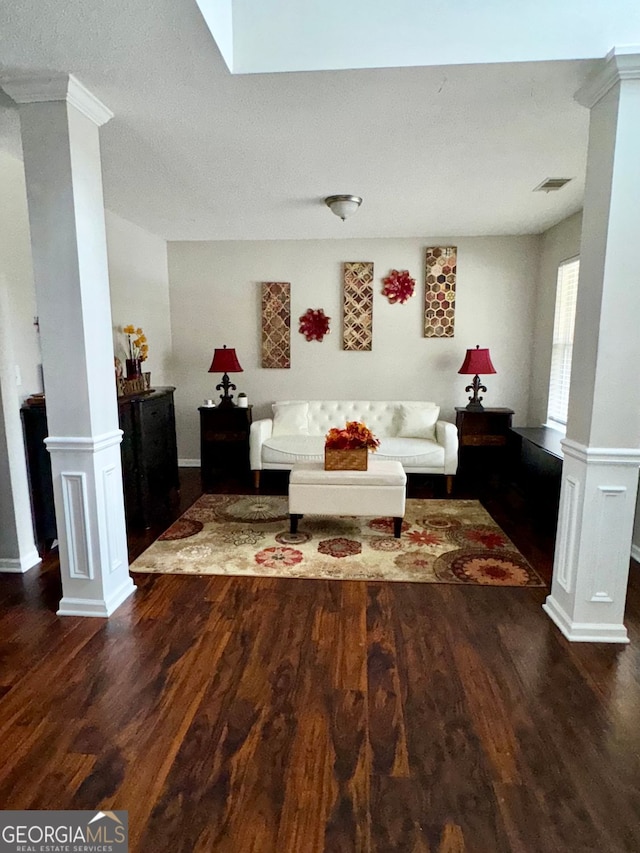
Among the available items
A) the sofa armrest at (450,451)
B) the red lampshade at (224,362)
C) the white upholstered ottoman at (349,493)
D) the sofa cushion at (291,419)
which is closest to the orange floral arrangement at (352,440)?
the white upholstered ottoman at (349,493)

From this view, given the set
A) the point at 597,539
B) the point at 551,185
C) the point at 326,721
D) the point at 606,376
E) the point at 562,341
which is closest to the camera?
the point at 326,721

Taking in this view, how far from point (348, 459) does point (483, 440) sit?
2030 mm

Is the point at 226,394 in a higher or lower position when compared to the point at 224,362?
lower

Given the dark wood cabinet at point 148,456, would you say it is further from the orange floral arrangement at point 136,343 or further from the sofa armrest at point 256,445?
the sofa armrest at point 256,445

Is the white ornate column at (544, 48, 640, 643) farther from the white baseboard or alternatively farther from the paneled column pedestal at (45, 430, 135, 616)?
the white baseboard

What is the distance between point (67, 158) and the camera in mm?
2143

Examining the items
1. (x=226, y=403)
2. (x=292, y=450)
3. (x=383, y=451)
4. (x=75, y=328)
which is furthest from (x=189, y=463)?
(x=75, y=328)

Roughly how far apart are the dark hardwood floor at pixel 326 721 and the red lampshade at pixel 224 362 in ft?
8.84

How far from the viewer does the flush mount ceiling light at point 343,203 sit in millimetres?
3551

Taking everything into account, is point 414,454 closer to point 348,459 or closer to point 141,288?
point 348,459

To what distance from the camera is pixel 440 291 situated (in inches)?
198

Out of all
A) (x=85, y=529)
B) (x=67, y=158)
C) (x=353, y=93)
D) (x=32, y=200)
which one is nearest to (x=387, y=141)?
(x=353, y=93)

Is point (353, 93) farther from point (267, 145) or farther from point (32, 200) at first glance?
point (32, 200)

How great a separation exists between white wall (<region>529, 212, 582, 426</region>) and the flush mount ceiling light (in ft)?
6.70
